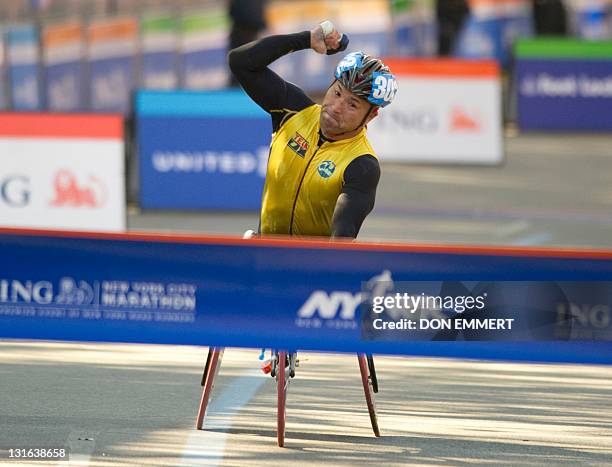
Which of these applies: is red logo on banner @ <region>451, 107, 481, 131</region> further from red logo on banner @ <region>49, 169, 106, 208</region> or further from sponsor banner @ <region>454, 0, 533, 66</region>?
red logo on banner @ <region>49, 169, 106, 208</region>

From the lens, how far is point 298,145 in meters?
8.66

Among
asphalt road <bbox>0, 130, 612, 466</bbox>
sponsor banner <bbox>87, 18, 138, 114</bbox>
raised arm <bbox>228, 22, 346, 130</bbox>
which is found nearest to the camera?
asphalt road <bbox>0, 130, 612, 466</bbox>

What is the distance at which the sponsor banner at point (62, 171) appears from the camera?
49.9ft

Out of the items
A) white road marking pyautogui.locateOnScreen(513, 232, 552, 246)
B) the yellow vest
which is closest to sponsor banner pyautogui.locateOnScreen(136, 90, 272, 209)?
white road marking pyautogui.locateOnScreen(513, 232, 552, 246)

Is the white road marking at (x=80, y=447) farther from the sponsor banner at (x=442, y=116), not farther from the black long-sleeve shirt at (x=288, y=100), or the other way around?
the sponsor banner at (x=442, y=116)

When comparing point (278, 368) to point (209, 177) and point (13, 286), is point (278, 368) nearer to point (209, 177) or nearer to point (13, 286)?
point (13, 286)

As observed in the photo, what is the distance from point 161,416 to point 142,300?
166 centimetres

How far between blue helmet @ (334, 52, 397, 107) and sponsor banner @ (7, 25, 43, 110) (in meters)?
13.6

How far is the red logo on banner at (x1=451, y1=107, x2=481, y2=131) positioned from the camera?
20703 mm

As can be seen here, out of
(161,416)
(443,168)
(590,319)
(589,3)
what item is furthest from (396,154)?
(590,319)

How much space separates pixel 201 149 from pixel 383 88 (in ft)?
29.7

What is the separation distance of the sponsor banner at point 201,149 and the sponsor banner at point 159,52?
6.00 metres

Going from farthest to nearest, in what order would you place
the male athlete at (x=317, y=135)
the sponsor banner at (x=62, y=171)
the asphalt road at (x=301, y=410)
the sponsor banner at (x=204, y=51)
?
the sponsor banner at (x=204, y=51)
the sponsor banner at (x=62, y=171)
the asphalt road at (x=301, y=410)
the male athlete at (x=317, y=135)

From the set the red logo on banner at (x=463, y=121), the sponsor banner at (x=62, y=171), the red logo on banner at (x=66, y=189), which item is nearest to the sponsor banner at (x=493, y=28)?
the red logo on banner at (x=463, y=121)
